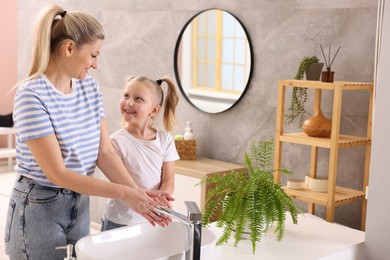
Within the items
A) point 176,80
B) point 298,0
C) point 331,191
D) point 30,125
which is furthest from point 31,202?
point 176,80

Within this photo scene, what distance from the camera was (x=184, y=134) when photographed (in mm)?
4234

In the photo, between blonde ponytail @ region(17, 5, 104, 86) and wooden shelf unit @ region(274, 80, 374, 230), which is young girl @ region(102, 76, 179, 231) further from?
wooden shelf unit @ region(274, 80, 374, 230)

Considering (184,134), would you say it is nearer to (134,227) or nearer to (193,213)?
(134,227)

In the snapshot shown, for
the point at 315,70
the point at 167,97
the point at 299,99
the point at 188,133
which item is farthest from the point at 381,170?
the point at 188,133

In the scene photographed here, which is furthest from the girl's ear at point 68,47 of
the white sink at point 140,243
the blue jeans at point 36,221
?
the white sink at point 140,243

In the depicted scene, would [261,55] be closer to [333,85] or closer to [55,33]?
[333,85]

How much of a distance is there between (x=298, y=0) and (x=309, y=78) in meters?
0.53

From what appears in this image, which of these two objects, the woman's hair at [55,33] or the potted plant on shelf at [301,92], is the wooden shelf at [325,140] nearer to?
the potted plant on shelf at [301,92]

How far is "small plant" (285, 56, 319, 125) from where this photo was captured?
3.31m

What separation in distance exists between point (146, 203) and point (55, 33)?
0.59 m

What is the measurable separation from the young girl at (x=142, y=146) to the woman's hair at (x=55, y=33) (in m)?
0.61

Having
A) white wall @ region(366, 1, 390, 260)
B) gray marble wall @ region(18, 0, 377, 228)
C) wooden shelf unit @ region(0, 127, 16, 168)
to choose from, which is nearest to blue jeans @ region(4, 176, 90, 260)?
white wall @ region(366, 1, 390, 260)

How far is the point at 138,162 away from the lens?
2414mm

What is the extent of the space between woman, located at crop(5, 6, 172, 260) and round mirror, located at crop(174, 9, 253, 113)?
6.59 feet
